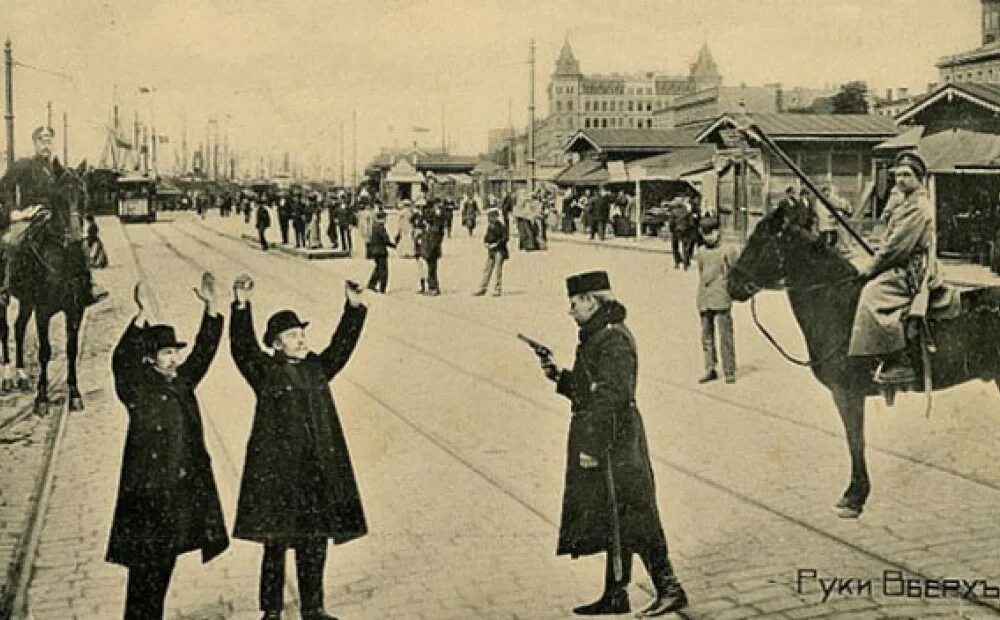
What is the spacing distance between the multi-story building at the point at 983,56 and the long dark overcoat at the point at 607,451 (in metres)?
4.53

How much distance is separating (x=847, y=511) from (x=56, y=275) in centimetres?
522

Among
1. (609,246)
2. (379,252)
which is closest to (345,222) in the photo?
(379,252)

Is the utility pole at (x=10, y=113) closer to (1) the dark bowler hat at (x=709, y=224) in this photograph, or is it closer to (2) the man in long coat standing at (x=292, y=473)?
(2) the man in long coat standing at (x=292, y=473)

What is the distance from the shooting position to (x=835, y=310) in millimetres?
6234

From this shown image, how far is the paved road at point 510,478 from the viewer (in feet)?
16.3

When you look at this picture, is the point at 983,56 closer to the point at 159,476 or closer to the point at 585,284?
the point at 585,284

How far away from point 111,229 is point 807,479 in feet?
16.3

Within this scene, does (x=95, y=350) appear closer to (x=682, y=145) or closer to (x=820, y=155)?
(x=820, y=155)

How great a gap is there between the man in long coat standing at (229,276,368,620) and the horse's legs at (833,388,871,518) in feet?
9.02

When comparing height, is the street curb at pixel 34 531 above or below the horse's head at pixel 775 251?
below

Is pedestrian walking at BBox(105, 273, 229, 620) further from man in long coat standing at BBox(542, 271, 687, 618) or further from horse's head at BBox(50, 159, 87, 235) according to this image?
horse's head at BBox(50, 159, 87, 235)

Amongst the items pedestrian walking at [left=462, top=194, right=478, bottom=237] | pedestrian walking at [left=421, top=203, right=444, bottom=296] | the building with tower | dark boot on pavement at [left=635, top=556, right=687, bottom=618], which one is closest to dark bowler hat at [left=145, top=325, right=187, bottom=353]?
dark boot on pavement at [left=635, top=556, right=687, bottom=618]

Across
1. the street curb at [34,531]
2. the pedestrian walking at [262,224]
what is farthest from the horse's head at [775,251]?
the street curb at [34,531]

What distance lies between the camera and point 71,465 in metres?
6.36
